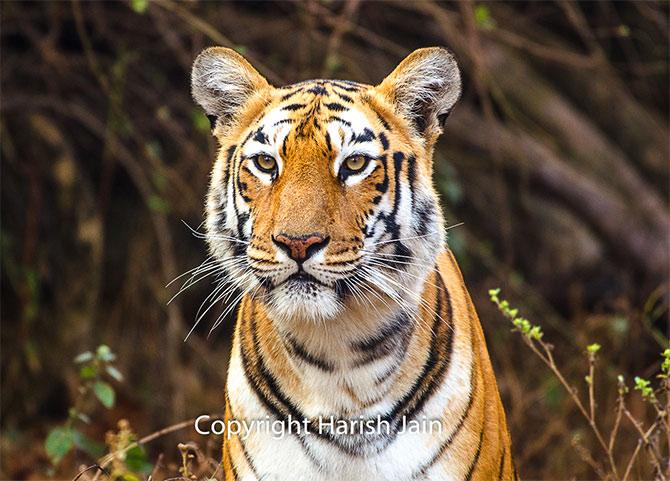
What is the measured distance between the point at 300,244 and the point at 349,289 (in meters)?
0.19

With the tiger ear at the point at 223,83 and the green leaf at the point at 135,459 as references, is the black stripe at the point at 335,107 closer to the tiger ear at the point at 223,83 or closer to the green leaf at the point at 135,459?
the tiger ear at the point at 223,83

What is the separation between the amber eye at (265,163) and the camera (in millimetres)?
2613

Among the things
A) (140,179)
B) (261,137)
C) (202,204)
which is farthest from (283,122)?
(202,204)

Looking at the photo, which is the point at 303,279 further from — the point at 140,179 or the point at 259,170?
the point at 140,179

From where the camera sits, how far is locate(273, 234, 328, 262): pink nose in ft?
7.87

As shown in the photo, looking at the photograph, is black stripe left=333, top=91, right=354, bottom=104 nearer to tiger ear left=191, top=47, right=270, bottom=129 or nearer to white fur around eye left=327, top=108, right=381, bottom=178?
white fur around eye left=327, top=108, right=381, bottom=178

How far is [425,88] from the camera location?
2.82 meters

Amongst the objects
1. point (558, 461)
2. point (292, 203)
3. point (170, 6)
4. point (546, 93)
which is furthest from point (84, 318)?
point (292, 203)

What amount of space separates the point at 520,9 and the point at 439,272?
445 cm

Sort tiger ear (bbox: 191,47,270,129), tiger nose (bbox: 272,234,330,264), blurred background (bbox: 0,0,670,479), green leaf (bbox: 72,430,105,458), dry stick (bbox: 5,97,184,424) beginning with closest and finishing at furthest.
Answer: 1. tiger nose (bbox: 272,234,330,264)
2. tiger ear (bbox: 191,47,270,129)
3. green leaf (bbox: 72,430,105,458)
4. dry stick (bbox: 5,97,184,424)
5. blurred background (bbox: 0,0,670,479)

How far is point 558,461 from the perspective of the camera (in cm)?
557

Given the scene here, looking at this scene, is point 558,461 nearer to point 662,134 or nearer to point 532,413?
point 532,413

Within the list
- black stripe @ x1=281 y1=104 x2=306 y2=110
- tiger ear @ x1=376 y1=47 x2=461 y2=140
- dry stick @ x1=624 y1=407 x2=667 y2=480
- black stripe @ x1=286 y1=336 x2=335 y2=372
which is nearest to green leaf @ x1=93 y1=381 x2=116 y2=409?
black stripe @ x1=286 y1=336 x2=335 y2=372

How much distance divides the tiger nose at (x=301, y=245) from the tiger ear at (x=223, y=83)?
62 cm
